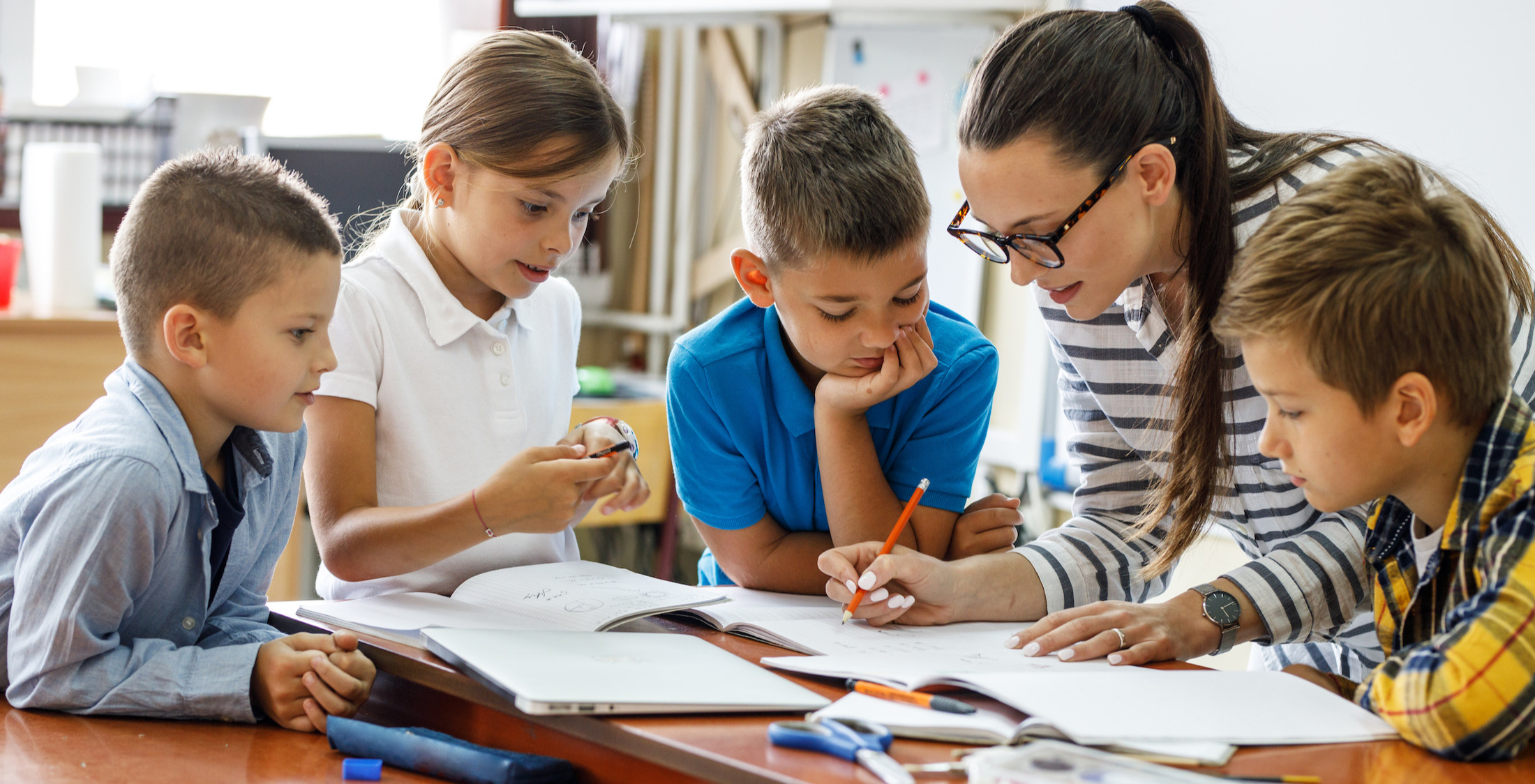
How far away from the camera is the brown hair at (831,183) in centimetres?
121

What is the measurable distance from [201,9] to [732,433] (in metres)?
3.13

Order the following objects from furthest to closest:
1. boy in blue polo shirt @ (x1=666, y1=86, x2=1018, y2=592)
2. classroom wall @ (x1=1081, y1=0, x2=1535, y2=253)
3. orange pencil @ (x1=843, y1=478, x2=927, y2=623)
→ classroom wall @ (x1=1081, y1=0, x2=1535, y2=253)
boy in blue polo shirt @ (x1=666, y1=86, x2=1018, y2=592)
orange pencil @ (x1=843, y1=478, x2=927, y2=623)

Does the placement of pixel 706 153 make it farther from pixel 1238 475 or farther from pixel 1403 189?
pixel 1403 189

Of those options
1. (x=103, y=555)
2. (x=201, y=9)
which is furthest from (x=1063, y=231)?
(x=201, y=9)

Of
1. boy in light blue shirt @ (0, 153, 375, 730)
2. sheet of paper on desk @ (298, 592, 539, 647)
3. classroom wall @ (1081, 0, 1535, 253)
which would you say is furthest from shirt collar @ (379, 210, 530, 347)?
classroom wall @ (1081, 0, 1535, 253)

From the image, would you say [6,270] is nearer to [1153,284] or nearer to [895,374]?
[895,374]

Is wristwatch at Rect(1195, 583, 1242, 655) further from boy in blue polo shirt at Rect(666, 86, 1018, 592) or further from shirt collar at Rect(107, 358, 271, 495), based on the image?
shirt collar at Rect(107, 358, 271, 495)

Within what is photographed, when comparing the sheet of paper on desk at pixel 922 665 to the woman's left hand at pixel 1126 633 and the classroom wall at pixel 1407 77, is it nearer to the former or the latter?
the woman's left hand at pixel 1126 633

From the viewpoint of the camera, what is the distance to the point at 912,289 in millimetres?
1239

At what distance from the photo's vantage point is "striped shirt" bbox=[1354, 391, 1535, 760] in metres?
0.81

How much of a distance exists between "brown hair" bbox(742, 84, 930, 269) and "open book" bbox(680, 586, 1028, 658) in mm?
353

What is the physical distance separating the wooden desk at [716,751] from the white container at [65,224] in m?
1.84

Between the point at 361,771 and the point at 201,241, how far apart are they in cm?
49

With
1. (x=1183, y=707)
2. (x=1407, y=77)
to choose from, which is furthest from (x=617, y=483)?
(x=1407, y=77)
